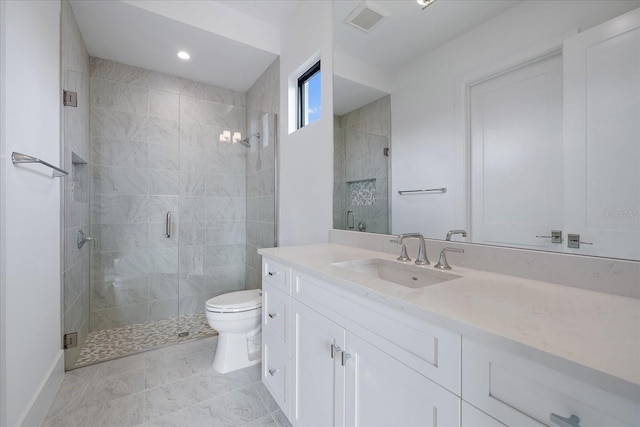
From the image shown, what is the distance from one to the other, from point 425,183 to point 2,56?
1855mm

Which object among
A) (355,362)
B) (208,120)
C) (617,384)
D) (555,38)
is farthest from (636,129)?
(208,120)

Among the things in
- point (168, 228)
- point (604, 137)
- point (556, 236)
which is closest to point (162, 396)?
point (168, 228)

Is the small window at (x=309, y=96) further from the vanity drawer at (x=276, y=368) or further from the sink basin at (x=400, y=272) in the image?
the vanity drawer at (x=276, y=368)

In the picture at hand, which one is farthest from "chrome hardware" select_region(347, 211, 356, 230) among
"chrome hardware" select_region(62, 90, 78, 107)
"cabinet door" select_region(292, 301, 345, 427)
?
"chrome hardware" select_region(62, 90, 78, 107)

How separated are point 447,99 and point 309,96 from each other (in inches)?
50.7

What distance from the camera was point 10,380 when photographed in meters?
1.11

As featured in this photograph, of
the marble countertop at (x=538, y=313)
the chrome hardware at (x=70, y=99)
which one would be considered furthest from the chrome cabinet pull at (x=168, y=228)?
the marble countertop at (x=538, y=313)

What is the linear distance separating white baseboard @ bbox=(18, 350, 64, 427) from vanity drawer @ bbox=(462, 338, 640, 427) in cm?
185

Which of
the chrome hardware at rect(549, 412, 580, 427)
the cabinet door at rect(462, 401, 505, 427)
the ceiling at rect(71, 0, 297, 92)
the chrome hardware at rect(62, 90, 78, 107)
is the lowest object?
the cabinet door at rect(462, 401, 505, 427)

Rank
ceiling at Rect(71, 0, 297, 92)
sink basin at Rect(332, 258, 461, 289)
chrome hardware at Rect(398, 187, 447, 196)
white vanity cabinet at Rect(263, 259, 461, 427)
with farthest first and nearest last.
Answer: ceiling at Rect(71, 0, 297, 92) → chrome hardware at Rect(398, 187, 447, 196) → sink basin at Rect(332, 258, 461, 289) → white vanity cabinet at Rect(263, 259, 461, 427)

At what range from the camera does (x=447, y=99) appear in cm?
120

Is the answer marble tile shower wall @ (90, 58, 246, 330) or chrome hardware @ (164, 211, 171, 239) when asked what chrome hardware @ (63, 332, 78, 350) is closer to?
marble tile shower wall @ (90, 58, 246, 330)

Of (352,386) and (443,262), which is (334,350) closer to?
(352,386)

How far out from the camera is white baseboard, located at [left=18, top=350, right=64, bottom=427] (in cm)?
126
